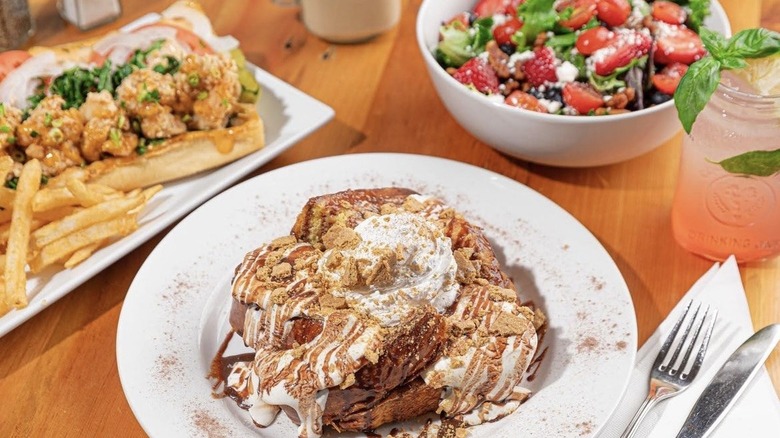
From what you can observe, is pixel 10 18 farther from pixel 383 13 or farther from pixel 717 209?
pixel 717 209

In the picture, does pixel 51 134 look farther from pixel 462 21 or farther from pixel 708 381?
pixel 708 381

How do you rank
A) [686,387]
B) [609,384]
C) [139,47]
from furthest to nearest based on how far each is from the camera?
[139,47], [686,387], [609,384]

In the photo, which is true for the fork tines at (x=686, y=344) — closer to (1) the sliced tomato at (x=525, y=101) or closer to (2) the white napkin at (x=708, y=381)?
(2) the white napkin at (x=708, y=381)

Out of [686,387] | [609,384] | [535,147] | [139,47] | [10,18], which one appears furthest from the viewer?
[10,18]

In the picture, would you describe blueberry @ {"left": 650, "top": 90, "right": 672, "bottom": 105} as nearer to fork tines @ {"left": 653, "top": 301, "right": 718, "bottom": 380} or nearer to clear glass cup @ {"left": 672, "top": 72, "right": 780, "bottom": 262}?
clear glass cup @ {"left": 672, "top": 72, "right": 780, "bottom": 262}

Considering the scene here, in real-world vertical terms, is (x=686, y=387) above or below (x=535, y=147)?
below

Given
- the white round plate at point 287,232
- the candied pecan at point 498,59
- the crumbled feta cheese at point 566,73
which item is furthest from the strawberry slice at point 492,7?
the white round plate at point 287,232

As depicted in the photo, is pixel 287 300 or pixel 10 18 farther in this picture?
pixel 10 18

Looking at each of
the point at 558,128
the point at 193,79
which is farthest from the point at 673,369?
the point at 193,79

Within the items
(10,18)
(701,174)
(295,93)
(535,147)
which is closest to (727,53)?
(701,174)
